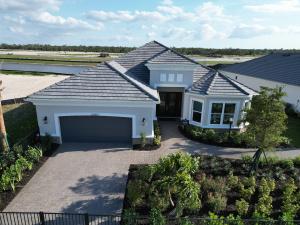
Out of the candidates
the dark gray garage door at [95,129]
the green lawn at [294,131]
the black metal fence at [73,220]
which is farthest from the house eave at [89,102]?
the green lawn at [294,131]

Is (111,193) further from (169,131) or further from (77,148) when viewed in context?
(169,131)

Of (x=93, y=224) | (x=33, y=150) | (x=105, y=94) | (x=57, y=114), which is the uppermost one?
(x=105, y=94)

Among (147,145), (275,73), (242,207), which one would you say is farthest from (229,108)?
(275,73)

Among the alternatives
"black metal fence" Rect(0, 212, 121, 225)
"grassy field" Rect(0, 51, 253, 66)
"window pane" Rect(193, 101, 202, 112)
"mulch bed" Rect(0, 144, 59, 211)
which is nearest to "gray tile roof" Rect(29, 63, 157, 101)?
"mulch bed" Rect(0, 144, 59, 211)

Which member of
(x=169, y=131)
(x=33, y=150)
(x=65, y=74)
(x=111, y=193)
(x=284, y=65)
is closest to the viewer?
(x=111, y=193)

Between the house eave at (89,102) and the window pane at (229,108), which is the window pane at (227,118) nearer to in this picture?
the window pane at (229,108)

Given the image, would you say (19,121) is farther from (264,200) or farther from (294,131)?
(294,131)

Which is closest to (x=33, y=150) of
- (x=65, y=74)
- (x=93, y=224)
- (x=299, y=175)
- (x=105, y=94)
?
(x=105, y=94)
